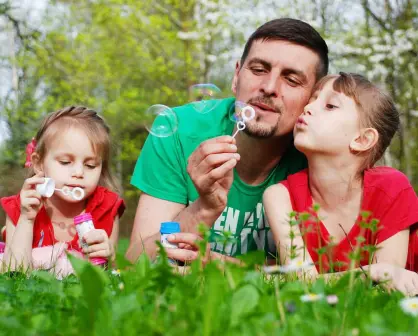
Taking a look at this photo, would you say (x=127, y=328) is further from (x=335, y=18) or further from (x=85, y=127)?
(x=335, y=18)

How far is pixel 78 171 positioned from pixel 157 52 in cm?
1158

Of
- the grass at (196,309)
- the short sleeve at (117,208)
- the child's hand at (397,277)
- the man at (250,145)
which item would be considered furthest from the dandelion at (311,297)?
the short sleeve at (117,208)

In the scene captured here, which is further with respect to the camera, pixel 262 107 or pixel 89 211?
pixel 89 211

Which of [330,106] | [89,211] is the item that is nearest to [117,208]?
[89,211]

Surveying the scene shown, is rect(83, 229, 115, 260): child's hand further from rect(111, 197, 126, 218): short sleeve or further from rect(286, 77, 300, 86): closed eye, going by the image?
rect(286, 77, 300, 86): closed eye

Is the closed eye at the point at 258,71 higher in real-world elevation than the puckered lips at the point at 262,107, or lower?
higher

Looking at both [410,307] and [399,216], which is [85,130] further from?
[410,307]

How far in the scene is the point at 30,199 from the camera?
2.92 meters

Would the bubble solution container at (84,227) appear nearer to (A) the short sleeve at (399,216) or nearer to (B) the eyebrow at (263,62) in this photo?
(B) the eyebrow at (263,62)

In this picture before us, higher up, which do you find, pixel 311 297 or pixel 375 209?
pixel 311 297

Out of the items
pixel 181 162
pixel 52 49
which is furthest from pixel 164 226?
pixel 52 49

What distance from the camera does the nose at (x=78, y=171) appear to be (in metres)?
3.09

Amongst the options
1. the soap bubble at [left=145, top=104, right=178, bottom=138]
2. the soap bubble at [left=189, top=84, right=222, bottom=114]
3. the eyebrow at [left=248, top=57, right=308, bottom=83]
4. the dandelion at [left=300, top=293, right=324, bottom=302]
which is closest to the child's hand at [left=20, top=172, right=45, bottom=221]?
the soap bubble at [left=145, top=104, right=178, bottom=138]

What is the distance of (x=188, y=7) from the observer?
43.5 feet
